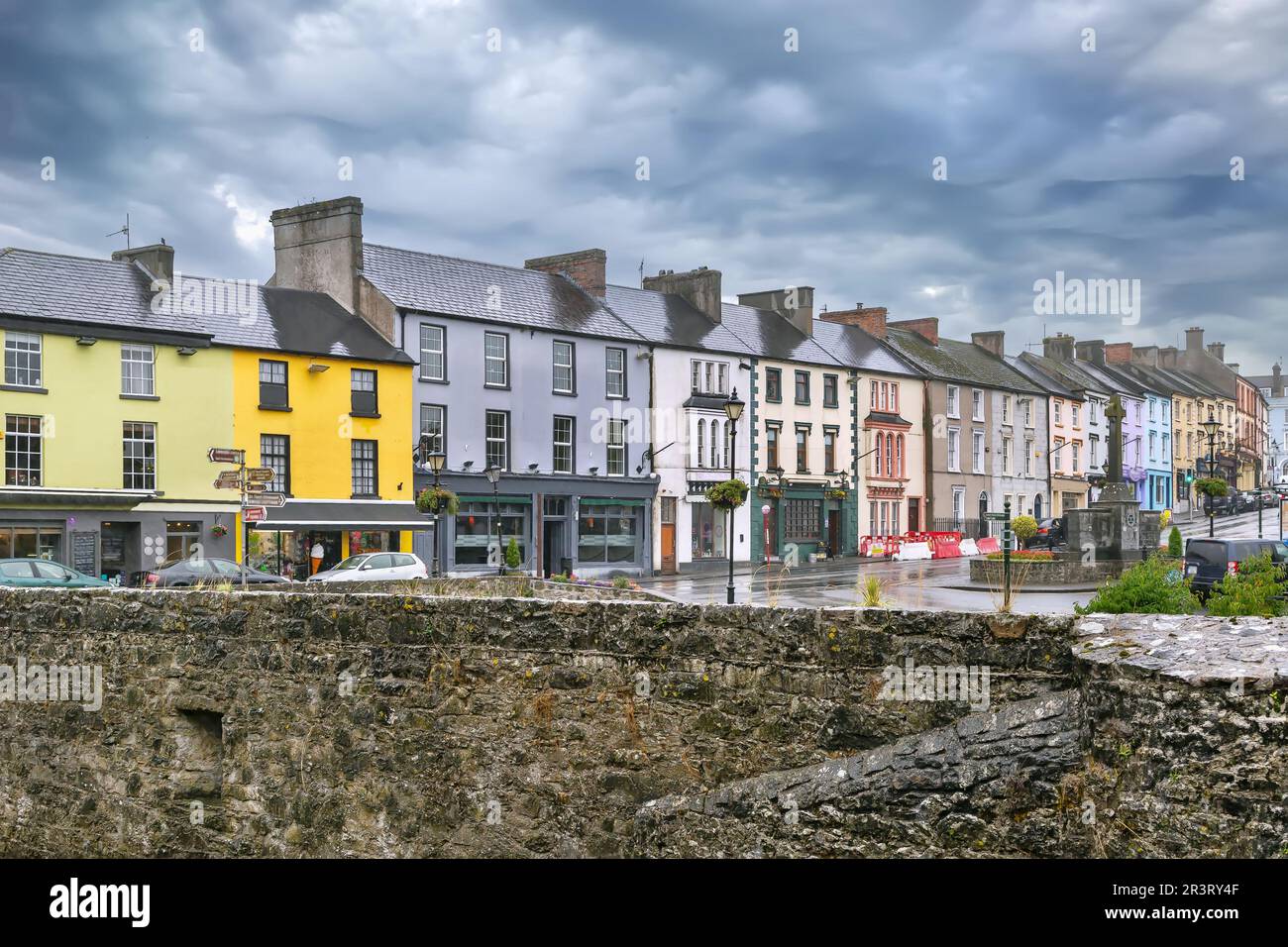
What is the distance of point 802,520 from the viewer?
57.2 metres

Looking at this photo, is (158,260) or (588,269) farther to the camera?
(588,269)

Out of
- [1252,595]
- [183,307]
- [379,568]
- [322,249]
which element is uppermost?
[322,249]

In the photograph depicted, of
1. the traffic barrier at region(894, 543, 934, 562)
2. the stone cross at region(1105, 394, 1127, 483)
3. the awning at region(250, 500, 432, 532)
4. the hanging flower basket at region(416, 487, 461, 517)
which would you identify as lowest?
the traffic barrier at region(894, 543, 934, 562)

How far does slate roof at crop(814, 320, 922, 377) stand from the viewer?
60.3 metres

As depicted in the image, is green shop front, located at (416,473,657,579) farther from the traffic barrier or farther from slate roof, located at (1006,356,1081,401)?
slate roof, located at (1006,356,1081,401)

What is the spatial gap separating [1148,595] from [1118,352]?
84.3 meters

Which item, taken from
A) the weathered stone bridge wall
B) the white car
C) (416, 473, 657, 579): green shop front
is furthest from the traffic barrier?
the weathered stone bridge wall

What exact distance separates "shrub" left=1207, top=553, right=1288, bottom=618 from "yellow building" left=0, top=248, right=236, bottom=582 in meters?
29.8

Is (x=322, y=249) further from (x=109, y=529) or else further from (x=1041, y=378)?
(x=1041, y=378)

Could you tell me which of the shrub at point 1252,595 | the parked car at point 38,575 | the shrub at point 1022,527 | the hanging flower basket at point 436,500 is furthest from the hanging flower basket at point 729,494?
the shrub at point 1252,595

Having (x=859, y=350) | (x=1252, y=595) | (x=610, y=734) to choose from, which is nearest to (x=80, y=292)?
(x=610, y=734)

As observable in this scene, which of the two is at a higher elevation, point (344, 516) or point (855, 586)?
point (344, 516)
